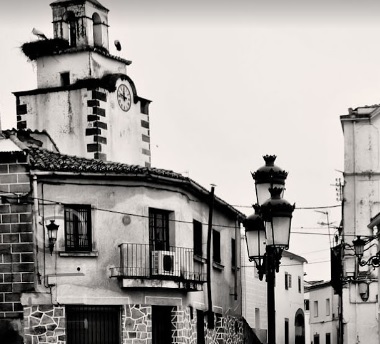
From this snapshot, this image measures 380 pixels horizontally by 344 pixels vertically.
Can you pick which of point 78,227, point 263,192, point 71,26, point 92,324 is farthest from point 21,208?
point 71,26

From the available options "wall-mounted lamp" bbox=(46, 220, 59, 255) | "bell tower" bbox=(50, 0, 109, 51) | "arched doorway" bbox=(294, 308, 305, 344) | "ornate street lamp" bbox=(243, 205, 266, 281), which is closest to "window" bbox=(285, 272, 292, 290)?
"arched doorway" bbox=(294, 308, 305, 344)

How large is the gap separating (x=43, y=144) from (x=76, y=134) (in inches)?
166

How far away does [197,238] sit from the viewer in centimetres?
4128

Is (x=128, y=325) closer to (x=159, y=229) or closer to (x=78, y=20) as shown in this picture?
(x=159, y=229)

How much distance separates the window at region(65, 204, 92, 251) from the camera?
37000mm

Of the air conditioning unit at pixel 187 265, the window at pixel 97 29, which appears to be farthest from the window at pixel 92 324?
the window at pixel 97 29

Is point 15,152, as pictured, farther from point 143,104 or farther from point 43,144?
point 143,104

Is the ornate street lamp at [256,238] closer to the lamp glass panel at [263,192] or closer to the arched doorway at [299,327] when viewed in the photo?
the lamp glass panel at [263,192]

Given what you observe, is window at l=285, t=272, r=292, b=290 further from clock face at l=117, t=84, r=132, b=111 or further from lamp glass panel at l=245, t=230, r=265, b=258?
lamp glass panel at l=245, t=230, r=265, b=258

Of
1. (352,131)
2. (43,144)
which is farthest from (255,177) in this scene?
(352,131)

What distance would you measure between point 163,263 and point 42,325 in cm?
392

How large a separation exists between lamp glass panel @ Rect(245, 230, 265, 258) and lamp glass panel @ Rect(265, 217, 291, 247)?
1438mm

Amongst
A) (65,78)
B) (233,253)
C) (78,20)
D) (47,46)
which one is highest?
(78,20)

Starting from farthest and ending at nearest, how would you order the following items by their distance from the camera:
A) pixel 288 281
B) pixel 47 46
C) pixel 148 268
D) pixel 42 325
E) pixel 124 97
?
1. pixel 288 281
2. pixel 47 46
3. pixel 124 97
4. pixel 148 268
5. pixel 42 325
